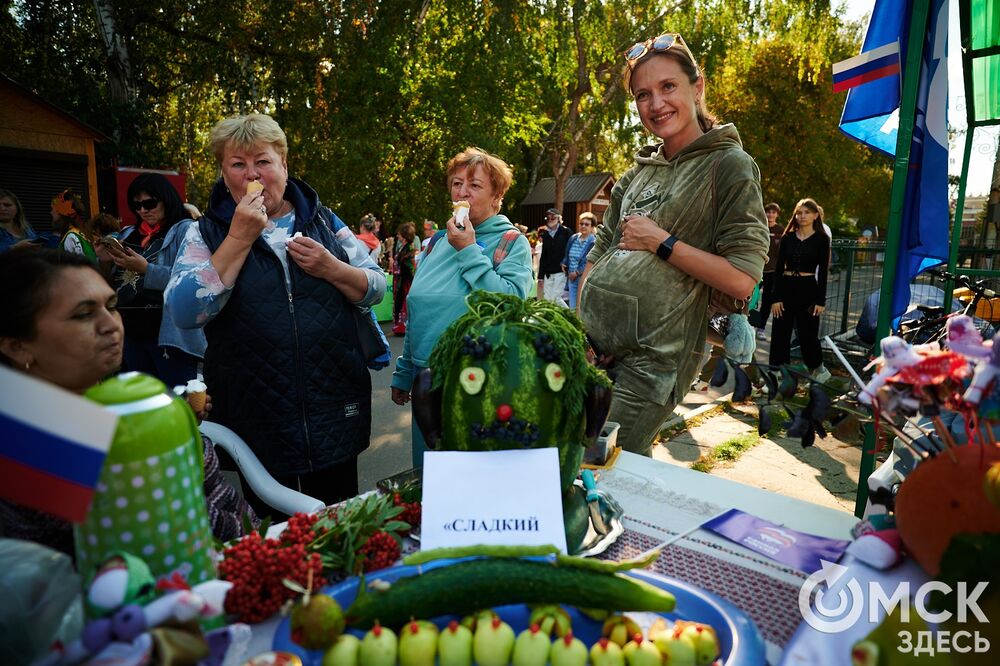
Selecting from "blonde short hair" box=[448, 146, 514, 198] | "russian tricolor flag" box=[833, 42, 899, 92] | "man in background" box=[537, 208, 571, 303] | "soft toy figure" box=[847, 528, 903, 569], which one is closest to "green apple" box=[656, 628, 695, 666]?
"soft toy figure" box=[847, 528, 903, 569]

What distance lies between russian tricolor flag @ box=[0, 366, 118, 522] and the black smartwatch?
1516mm

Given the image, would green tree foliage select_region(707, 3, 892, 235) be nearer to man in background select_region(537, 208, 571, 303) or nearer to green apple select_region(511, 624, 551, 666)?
man in background select_region(537, 208, 571, 303)

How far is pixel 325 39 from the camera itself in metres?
13.8

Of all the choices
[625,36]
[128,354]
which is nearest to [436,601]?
[128,354]

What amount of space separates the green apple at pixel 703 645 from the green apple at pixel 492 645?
27cm

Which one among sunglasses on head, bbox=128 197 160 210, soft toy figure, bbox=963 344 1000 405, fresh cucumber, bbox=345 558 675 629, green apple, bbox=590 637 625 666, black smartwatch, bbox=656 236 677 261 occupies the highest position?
sunglasses on head, bbox=128 197 160 210

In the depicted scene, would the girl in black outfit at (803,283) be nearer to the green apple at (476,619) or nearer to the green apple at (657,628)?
the green apple at (657,628)

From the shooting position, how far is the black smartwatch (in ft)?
6.07

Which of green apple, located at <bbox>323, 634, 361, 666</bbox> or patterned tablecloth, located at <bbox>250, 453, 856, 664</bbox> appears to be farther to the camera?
patterned tablecloth, located at <bbox>250, 453, 856, 664</bbox>

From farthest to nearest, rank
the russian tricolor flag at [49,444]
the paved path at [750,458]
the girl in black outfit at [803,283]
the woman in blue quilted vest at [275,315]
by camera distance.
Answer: the girl in black outfit at [803,283] < the paved path at [750,458] < the woman in blue quilted vest at [275,315] < the russian tricolor flag at [49,444]

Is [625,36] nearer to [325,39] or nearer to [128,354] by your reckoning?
[325,39]

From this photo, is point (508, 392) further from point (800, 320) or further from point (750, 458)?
point (800, 320)

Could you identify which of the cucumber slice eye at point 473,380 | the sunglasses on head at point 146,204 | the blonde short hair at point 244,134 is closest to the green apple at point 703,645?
the cucumber slice eye at point 473,380

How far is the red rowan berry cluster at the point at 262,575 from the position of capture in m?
0.98
